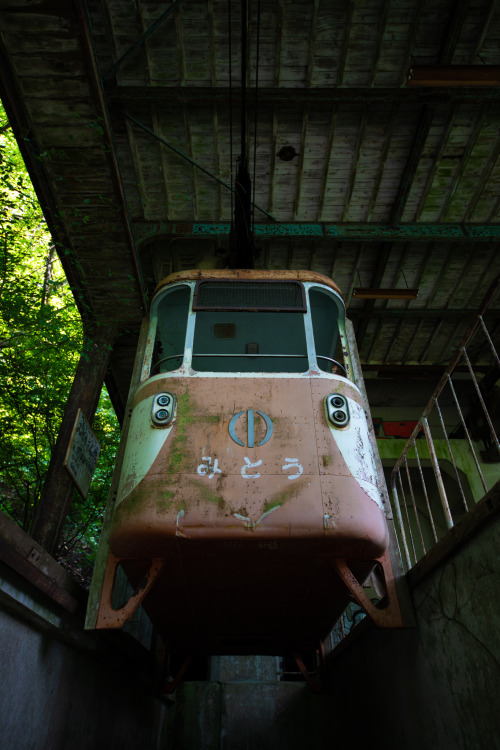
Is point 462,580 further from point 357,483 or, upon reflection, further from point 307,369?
point 307,369

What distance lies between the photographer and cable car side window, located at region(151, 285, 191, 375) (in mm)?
4637

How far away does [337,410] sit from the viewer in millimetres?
3713

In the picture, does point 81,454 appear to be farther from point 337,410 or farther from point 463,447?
point 463,447

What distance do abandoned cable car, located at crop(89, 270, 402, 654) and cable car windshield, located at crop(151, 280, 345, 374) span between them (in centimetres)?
1

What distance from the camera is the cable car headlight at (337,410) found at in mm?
3657

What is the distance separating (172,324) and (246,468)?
2000 millimetres

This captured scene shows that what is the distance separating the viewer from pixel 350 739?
5359 millimetres

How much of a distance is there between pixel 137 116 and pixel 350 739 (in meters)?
8.22

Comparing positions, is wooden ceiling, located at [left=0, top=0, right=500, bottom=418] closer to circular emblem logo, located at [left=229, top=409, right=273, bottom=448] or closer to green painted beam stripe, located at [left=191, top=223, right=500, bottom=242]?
green painted beam stripe, located at [left=191, top=223, right=500, bottom=242]

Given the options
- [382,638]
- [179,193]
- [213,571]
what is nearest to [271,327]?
[213,571]

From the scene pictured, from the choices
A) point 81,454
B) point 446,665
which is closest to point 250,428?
point 81,454

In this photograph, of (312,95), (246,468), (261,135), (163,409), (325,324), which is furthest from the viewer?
(261,135)

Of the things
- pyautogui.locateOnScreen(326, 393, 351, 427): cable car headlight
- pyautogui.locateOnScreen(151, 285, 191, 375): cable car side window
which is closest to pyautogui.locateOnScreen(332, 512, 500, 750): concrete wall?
pyautogui.locateOnScreen(326, 393, 351, 427): cable car headlight

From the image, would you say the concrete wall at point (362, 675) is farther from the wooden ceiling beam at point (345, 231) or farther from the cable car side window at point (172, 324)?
the wooden ceiling beam at point (345, 231)
